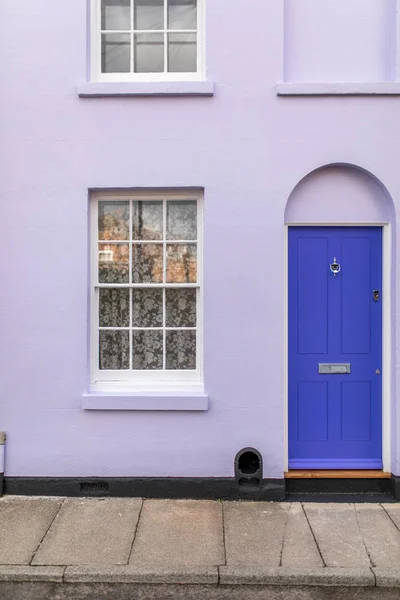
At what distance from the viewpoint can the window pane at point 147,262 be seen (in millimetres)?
5988

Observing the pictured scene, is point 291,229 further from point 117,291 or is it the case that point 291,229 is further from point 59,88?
point 59,88

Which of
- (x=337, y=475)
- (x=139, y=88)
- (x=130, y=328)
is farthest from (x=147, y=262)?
(x=337, y=475)

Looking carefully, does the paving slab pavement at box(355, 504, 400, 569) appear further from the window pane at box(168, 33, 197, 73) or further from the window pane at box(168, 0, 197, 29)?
the window pane at box(168, 0, 197, 29)

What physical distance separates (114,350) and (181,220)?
1629 millimetres

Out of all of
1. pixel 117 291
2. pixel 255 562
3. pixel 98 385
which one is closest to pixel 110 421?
pixel 98 385

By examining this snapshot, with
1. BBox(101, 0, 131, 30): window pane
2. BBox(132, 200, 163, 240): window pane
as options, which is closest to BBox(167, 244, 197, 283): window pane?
BBox(132, 200, 163, 240): window pane

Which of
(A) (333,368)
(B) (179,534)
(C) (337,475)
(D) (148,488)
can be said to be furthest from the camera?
(A) (333,368)

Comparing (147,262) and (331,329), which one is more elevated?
(147,262)

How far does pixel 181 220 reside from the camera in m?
5.97

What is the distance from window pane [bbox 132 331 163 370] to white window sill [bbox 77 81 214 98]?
2568mm

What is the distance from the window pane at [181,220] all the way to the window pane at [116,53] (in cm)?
160

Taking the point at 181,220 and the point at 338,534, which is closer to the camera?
the point at 338,534

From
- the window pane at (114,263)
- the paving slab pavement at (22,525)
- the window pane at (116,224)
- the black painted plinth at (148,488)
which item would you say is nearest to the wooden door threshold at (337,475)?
the black painted plinth at (148,488)

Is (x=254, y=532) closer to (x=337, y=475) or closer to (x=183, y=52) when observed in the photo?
(x=337, y=475)
